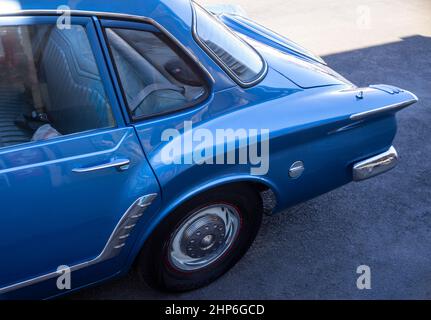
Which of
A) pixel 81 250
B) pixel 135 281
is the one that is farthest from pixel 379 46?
pixel 81 250

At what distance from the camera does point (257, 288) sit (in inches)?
105

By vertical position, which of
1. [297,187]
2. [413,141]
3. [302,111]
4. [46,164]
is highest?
[46,164]

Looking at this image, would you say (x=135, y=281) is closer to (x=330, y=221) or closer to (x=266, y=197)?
(x=266, y=197)

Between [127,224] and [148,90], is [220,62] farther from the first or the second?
[127,224]

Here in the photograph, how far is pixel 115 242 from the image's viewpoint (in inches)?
82.4

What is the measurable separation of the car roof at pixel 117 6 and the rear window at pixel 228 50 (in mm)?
117

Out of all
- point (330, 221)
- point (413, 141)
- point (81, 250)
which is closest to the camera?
point (81, 250)

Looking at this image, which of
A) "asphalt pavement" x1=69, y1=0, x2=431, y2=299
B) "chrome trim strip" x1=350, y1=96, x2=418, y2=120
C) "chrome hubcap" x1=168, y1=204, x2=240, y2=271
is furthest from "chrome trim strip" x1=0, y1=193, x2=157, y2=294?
"chrome trim strip" x1=350, y1=96, x2=418, y2=120

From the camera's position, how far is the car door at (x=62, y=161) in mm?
1824

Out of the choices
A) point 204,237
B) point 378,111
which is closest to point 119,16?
point 204,237

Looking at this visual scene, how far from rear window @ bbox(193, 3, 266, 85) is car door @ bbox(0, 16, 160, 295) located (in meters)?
0.57

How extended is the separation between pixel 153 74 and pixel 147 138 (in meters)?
0.33

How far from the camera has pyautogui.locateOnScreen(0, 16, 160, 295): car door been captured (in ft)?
5.98

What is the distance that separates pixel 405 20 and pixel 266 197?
519cm
